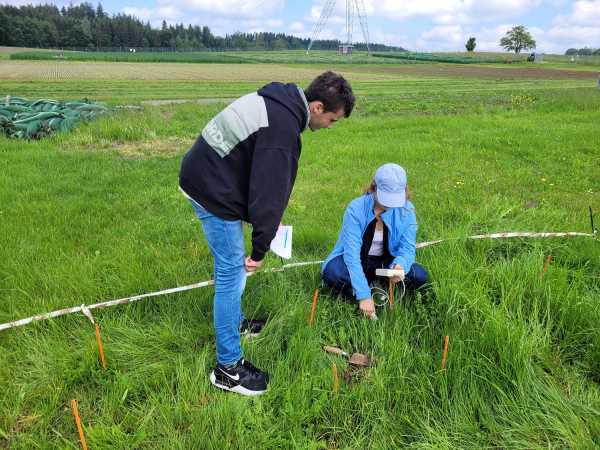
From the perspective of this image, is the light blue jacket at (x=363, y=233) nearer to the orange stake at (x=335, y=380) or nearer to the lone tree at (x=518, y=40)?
the orange stake at (x=335, y=380)

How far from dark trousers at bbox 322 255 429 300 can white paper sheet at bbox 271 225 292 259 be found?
1.80 feet

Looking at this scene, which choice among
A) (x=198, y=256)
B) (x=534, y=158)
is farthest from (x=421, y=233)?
(x=534, y=158)

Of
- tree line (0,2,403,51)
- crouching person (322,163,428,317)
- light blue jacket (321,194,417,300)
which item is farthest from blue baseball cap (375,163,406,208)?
tree line (0,2,403,51)

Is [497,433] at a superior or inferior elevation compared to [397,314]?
inferior

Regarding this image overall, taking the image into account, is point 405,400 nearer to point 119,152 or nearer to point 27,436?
point 27,436

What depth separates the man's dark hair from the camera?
1.97 m

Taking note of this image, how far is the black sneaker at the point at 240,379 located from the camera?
88.0 inches

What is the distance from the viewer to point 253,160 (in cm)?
184

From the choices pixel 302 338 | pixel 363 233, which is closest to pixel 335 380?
pixel 302 338

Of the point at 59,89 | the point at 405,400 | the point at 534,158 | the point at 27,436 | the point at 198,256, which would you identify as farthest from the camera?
the point at 59,89

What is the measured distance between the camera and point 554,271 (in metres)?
3.07

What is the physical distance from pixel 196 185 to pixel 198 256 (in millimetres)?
1847

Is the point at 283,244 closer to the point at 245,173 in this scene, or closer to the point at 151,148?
the point at 245,173

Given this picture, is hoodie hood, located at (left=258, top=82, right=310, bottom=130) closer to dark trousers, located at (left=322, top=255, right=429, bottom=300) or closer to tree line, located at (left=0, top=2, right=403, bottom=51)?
dark trousers, located at (left=322, top=255, right=429, bottom=300)
